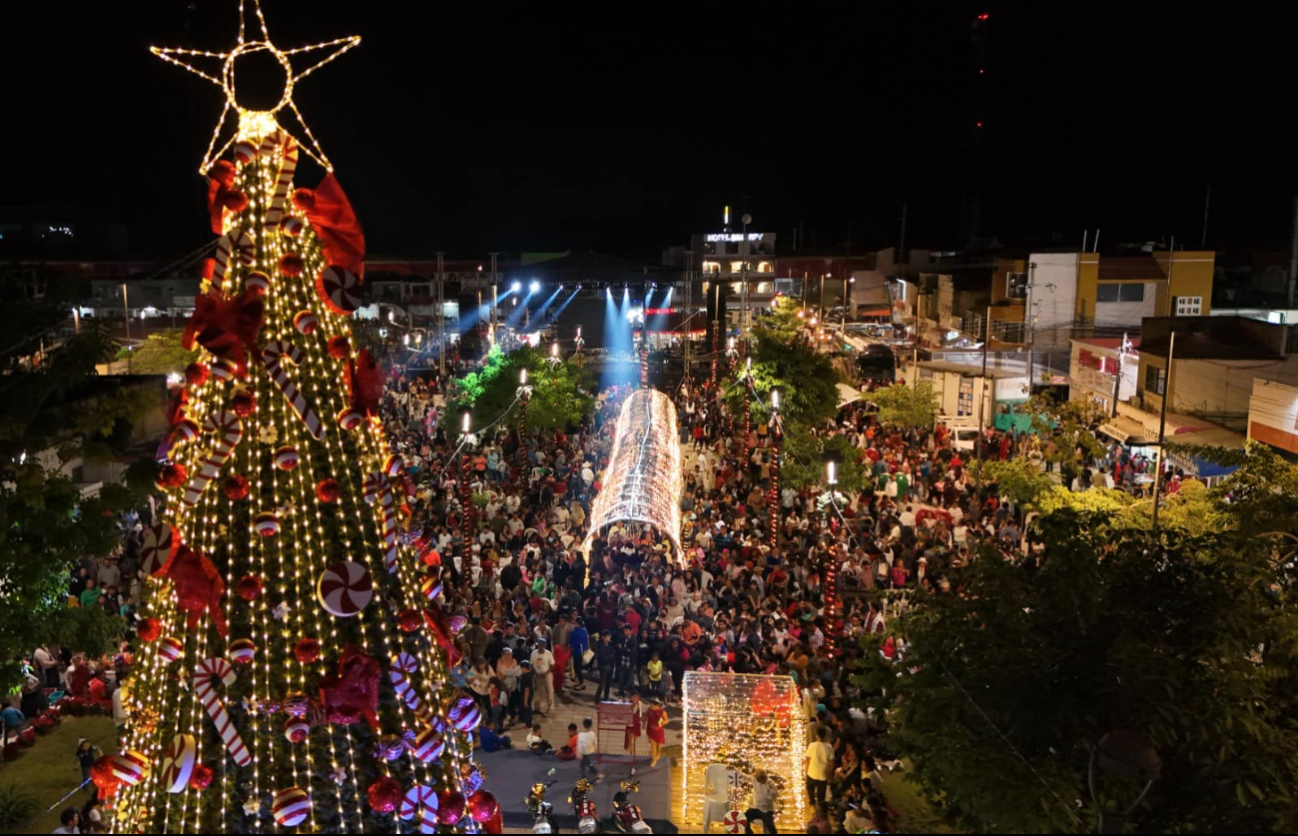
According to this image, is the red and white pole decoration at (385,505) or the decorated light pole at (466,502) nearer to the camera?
the red and white pole decoration at (385,505)

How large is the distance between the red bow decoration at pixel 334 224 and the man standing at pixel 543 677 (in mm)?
9145

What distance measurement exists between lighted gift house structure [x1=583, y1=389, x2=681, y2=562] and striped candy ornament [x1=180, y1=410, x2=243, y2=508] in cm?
1223

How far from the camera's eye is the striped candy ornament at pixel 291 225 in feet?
19.4

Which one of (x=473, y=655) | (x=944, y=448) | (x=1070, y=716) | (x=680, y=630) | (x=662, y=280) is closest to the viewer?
(x=1070, y=716)

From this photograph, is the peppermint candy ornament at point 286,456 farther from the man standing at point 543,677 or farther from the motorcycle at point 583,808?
the man standing at point 543,677

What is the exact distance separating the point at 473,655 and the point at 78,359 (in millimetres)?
6176

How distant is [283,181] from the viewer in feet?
19.7

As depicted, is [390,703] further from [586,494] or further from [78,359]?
[586,494]

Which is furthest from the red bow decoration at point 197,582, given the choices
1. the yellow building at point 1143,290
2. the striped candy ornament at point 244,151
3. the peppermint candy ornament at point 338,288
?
the yellow building at point 1143,290

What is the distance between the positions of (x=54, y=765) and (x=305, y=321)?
10.1m

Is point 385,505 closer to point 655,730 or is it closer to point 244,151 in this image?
point 244,151

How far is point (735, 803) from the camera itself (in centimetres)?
1094

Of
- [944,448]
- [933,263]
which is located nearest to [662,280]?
[933,263]

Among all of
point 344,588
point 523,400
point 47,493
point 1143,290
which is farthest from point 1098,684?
point 1143,290
